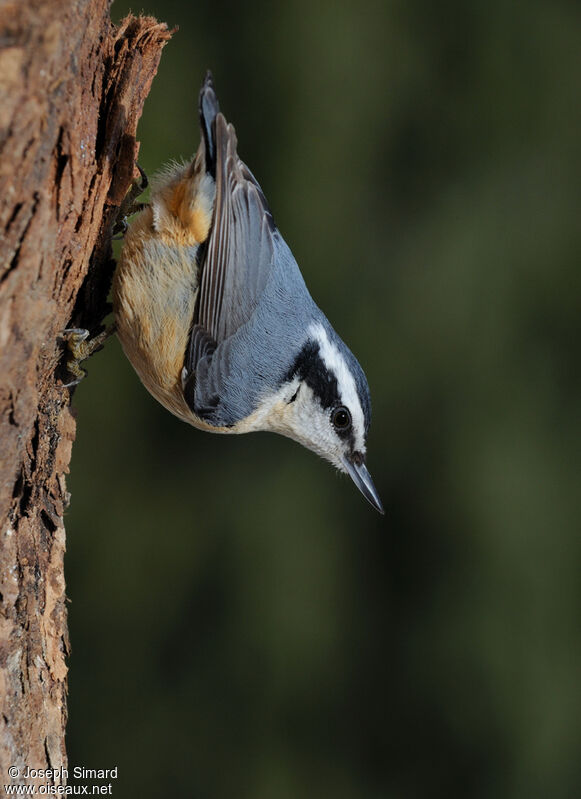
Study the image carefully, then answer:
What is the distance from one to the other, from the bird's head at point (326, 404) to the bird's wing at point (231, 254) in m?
0.20

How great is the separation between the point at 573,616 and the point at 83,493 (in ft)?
5.79

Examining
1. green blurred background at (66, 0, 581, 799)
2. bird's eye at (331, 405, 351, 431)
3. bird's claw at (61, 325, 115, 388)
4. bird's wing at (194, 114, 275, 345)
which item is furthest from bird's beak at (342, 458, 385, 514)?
green blurred background at (66, 0, 581, 799)

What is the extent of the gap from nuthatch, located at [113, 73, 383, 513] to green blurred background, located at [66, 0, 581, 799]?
1076 mm

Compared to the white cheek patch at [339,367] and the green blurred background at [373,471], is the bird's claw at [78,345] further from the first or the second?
the green blurred background at [373,471]

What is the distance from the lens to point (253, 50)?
336cm

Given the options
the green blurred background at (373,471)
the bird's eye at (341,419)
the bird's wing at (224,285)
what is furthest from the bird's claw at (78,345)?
the green blurred background at (373,471)

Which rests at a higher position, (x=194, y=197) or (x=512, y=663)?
(x=194, y=197)

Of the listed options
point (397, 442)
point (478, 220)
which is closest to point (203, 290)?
point (397, 442)

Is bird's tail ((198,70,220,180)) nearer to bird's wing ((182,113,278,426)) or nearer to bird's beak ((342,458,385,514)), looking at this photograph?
bird's wing ((182,113,278,426))

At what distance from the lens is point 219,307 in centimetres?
209

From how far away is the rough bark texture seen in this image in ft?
4.32

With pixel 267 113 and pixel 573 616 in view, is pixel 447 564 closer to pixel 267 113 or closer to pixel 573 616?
pixel 573 616

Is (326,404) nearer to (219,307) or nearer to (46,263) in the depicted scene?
(219,307)

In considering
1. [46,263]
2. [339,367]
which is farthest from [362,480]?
[46,263]
